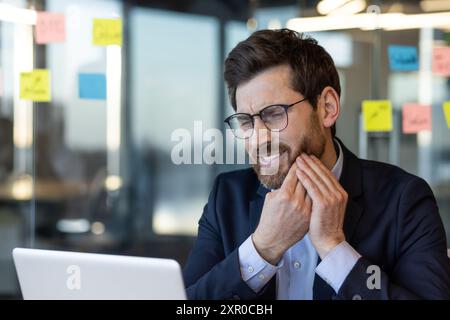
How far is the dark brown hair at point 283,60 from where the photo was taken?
1.76 meters

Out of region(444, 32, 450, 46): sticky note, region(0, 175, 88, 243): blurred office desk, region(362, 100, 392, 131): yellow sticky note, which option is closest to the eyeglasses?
region(362, 100, 392, 131): yellow sticky note

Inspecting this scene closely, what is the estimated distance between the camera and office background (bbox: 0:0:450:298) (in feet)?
15.5

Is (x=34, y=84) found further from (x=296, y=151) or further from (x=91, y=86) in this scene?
(x=296, y=151)

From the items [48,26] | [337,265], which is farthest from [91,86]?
[337,265]

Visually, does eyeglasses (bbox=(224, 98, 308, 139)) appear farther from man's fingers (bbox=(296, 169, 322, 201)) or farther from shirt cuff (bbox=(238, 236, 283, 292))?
shirt cuff (bbox=(238, 236, 283, 292))

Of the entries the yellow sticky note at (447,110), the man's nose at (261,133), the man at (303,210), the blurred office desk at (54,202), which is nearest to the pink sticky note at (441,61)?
the yellow sticky note at (447,110)

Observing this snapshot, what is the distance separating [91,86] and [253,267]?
282 cm

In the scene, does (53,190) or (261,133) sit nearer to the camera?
(261,133)

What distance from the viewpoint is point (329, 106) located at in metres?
1.86

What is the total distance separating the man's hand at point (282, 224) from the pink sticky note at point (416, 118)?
2.71 meters

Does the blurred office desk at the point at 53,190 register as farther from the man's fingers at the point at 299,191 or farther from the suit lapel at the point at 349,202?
the man's fingers at the point at 299,191

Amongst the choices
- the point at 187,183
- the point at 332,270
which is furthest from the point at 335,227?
the point at 187,183

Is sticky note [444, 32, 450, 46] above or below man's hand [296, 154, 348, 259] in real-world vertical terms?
above

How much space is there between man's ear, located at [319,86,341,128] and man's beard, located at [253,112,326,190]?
0.15 feet
